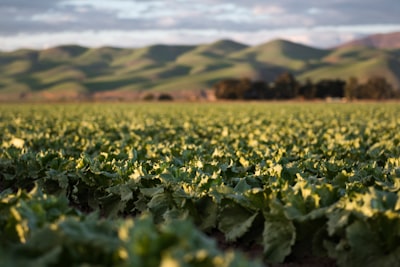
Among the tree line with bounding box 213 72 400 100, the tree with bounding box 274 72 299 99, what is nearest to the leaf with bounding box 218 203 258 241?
the tree line with bounding box 213 72 400 100

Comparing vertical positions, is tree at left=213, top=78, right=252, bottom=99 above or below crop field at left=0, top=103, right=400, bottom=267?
below

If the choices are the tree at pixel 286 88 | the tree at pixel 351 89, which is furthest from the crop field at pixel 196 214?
the tree at pixel 286 88

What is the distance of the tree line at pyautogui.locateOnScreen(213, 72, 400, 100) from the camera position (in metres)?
86.6

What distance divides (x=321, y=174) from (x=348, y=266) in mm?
2954

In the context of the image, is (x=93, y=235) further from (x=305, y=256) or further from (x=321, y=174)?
(x=321, y=174)

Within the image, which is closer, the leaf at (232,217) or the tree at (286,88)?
the leaf at (232,217)

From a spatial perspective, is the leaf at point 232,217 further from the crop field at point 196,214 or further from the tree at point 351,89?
the tree at point 351,89

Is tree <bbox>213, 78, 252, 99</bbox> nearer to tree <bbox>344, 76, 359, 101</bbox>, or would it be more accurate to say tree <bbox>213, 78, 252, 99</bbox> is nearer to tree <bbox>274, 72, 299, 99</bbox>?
tree <bbox>274, 72, 299, 99</bbox>

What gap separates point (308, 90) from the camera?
89.2 m

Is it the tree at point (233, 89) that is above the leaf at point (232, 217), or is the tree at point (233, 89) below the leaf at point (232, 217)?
below

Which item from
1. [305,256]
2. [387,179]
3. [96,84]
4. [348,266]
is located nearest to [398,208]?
[348,266]

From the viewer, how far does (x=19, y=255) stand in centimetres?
375

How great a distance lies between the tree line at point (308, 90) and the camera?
86.6 metres

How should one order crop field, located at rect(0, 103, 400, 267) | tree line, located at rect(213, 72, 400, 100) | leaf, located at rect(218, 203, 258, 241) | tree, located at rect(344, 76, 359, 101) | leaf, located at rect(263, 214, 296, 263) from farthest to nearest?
tree line, located at rect(213, 72, 400, 100), tree, located at rect(344, 76, 359, 101), leaf, located at rect(218, 203, 258, 241), leaf, located at rect(263, 214, 296, 263), crop field, located at rect(0, 103, 400, 267)
